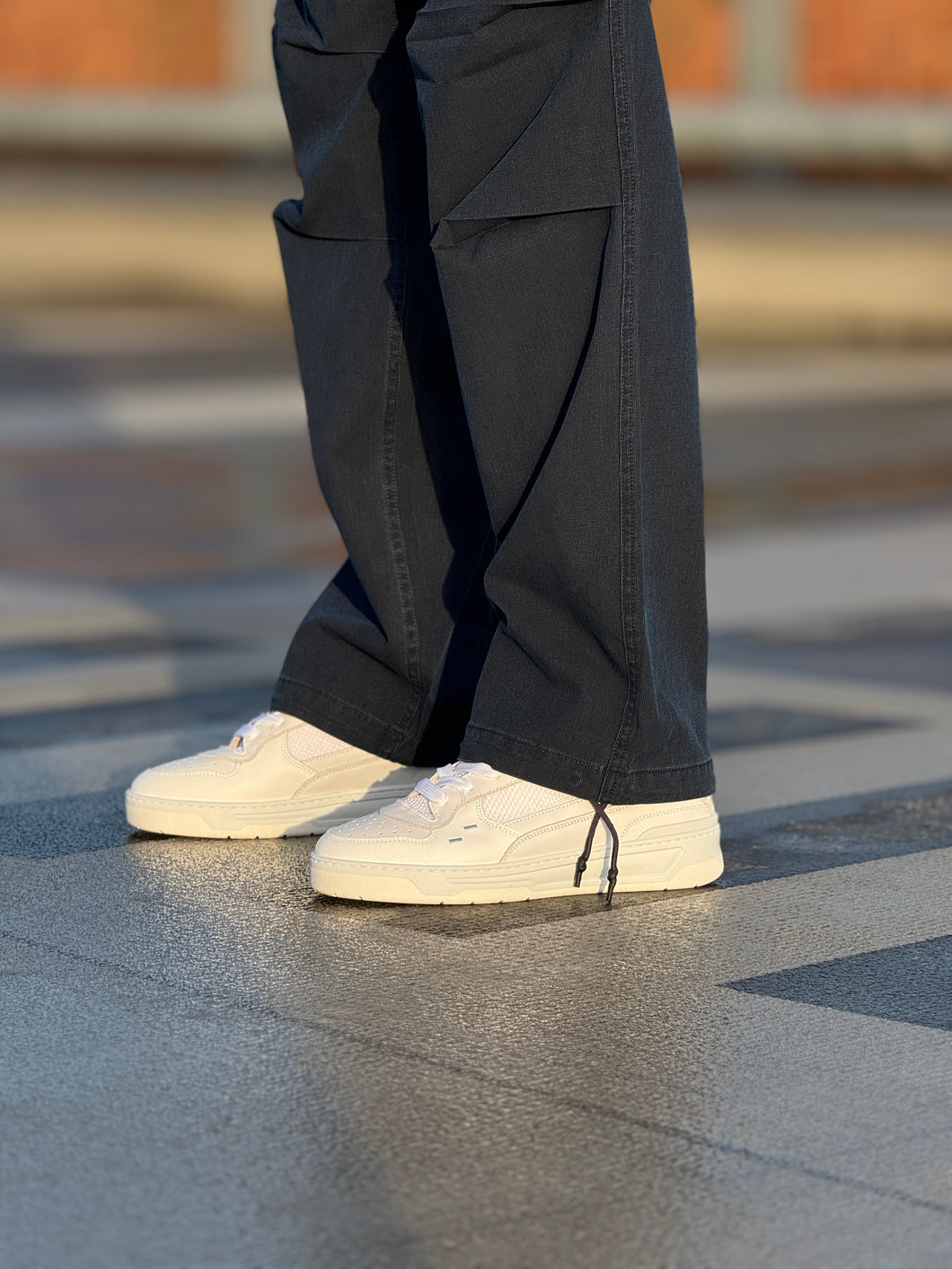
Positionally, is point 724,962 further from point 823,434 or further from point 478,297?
point 823,434

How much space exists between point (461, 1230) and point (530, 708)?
866mm

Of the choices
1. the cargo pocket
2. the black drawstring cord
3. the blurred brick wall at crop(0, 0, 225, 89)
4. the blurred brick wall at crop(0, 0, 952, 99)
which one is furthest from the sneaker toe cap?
the blurred brick wall at crop(0, 0, 225, 89)

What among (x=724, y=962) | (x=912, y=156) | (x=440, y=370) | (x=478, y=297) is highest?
(x=478, y=297)

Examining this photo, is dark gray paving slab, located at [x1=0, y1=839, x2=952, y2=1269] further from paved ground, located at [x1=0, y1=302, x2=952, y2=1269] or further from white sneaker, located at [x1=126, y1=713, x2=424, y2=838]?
white sneaker, located at [x1=126, y1=713, x2=424, y2=838]

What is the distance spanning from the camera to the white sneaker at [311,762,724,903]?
83.8 inches

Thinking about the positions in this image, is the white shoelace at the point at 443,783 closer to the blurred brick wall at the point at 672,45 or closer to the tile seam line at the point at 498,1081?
the tile seam line at the point at 498,1081

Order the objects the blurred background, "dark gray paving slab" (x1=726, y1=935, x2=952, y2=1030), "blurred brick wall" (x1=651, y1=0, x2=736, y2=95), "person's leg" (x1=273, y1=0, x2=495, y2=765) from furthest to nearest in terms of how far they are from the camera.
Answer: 1. "blurred brick wall" (x1=651, y1=0, x2=736, y2=95)
2. the blurred background
3. "person's leg" (x1=273, y1=0, x2=495, y2=765)
4. "dark gray paving slab" (x1=726, y1=935, x2=952, y2=1030)

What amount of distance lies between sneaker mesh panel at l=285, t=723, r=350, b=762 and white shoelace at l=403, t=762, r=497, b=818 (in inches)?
10.1

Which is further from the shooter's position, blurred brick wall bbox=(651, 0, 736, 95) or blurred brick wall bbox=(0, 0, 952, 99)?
blurred brick wall bbox=(651, 0, 736, 95)

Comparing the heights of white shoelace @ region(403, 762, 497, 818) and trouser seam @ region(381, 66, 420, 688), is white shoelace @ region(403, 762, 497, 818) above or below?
below

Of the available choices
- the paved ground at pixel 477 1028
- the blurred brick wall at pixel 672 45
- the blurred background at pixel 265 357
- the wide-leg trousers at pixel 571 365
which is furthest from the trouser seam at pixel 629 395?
the blurred brick wall at pixel 672 45

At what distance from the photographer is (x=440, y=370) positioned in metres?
2.43

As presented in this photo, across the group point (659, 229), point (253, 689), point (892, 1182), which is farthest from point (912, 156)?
point (892, 1182)

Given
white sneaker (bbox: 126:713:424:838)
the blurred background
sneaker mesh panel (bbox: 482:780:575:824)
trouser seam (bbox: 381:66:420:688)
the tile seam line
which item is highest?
trouser seam (bbox: 381:66:420:688)
